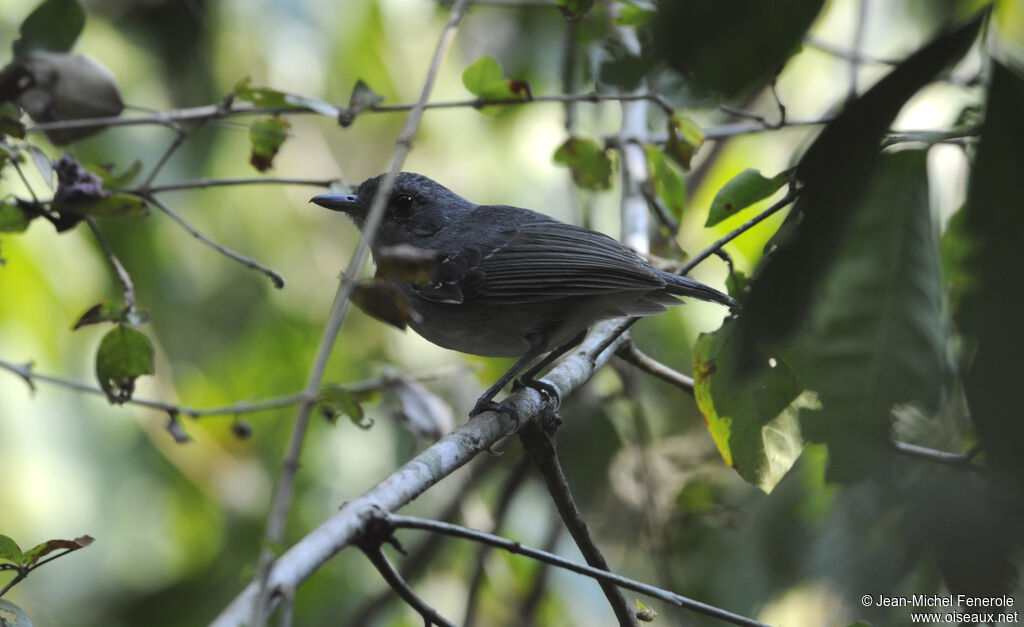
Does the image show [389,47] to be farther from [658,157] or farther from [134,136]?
[658,157]

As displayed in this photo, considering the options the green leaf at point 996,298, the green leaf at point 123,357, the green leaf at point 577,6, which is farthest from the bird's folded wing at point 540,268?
the green leaf at point 996,298

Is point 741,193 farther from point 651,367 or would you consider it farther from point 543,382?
point 651,367

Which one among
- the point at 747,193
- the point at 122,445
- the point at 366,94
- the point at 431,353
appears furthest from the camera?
the point at 431,353

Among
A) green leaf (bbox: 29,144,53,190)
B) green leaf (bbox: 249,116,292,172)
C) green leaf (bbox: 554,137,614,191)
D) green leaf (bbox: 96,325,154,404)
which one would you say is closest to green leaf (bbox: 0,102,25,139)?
green leaf (bbox: 29,144,53,190)

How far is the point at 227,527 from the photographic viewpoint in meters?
5.82

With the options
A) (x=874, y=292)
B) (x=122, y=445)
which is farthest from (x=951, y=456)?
(x=122, y=445)

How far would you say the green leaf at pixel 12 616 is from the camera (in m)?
1.97

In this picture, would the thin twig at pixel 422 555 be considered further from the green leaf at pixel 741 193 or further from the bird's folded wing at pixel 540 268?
the green leaf at pixel 741 193

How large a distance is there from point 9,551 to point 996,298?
6.66 feet

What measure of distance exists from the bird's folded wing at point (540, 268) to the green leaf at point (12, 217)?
4.88ft

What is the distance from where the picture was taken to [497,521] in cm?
451

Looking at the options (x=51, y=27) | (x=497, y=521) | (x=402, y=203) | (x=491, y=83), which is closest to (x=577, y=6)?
(x=491, y=83)

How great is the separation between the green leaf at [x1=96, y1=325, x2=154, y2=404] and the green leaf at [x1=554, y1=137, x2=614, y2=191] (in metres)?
1.89

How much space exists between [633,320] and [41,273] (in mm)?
3464
